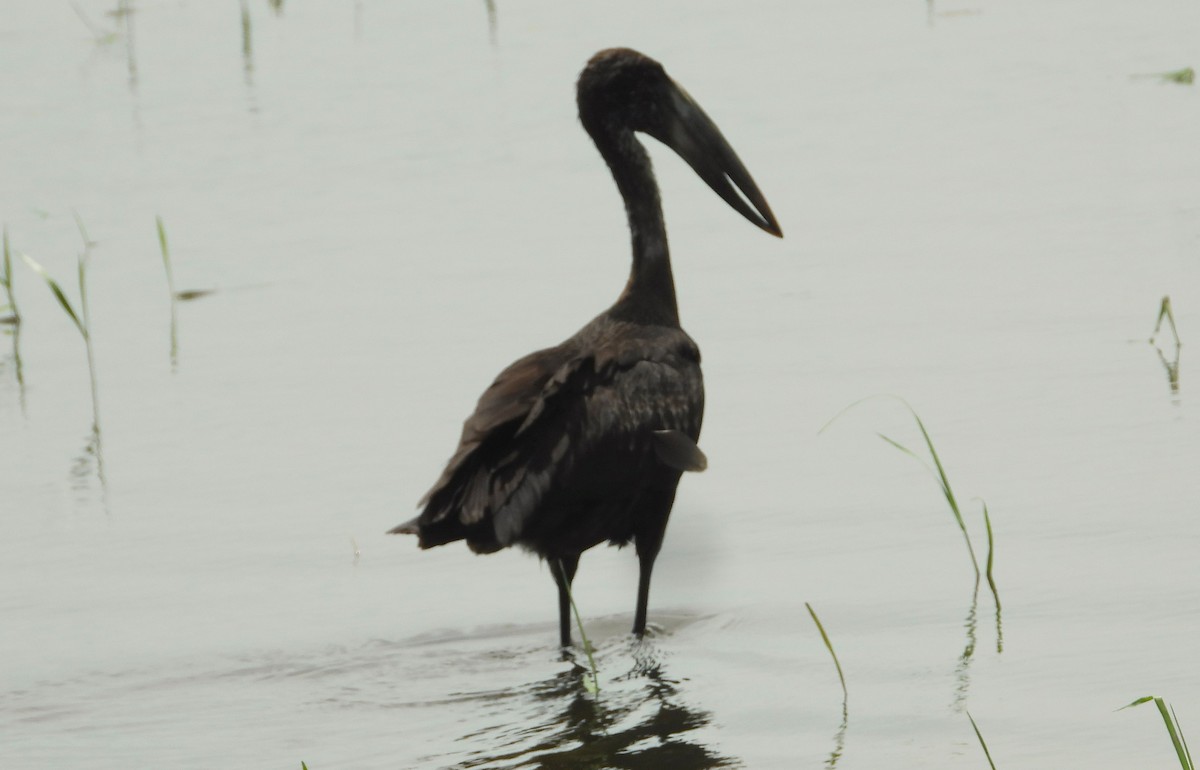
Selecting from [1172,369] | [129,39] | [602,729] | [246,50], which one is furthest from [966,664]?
[129,39]

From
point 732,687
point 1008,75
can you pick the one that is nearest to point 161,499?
point 732,687

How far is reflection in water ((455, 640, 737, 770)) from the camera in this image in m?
4.65

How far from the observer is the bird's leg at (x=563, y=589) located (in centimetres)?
537

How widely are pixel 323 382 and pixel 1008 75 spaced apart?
20.4 feet

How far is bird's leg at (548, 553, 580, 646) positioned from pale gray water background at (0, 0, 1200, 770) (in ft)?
0.42

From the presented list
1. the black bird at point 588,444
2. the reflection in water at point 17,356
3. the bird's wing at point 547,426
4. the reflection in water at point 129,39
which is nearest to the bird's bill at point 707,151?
the black bird at point 588,444

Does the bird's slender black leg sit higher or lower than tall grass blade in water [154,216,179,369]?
lower

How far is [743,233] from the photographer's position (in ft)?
31.1

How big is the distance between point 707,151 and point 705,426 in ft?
3.78

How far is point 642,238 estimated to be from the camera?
607cm

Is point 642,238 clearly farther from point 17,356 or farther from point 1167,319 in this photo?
point 17,356

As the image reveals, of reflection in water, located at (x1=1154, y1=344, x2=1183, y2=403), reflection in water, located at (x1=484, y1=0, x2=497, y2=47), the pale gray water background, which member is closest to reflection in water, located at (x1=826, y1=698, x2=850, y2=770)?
the pale gray water background

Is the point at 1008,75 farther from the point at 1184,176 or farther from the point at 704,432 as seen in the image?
the point at 704,432

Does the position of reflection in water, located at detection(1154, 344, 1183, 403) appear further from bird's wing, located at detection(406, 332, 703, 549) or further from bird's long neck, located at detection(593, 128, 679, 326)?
bird's wing, located at detection(406, 332, 703, 549)
